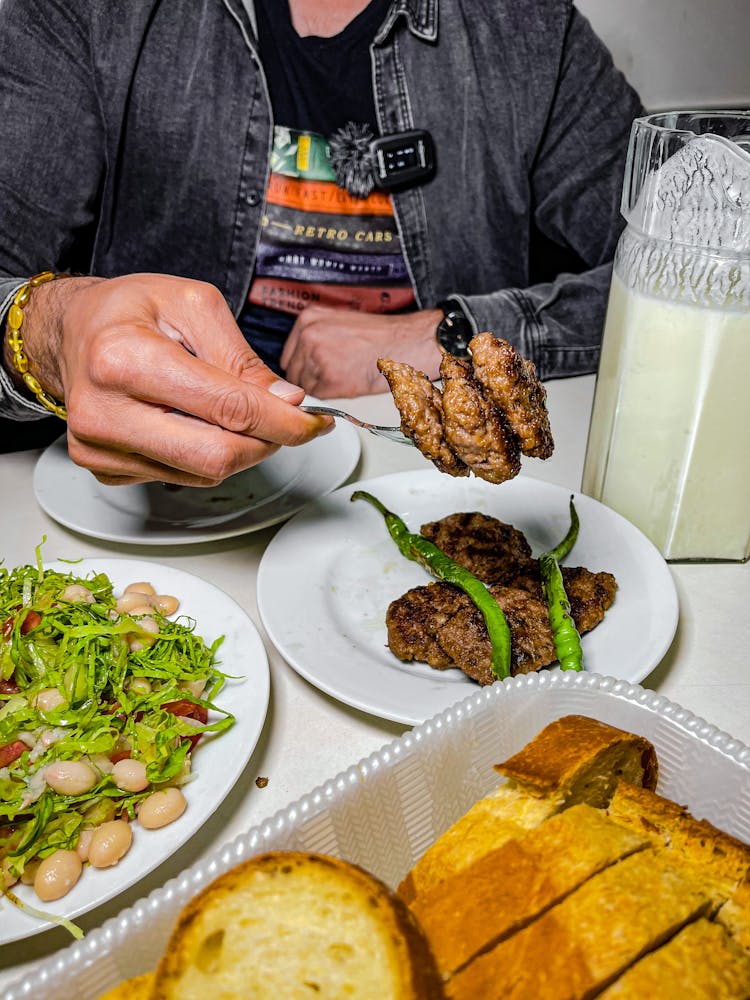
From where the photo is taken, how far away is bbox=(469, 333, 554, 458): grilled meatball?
1302 millimetres

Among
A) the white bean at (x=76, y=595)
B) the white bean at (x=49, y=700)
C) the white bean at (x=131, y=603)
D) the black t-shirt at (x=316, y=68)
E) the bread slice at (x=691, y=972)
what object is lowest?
the white bean at (x=49, y=700)

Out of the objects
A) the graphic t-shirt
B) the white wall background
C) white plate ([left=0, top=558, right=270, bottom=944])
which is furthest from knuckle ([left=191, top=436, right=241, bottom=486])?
the white wall background

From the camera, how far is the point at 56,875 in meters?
0.93

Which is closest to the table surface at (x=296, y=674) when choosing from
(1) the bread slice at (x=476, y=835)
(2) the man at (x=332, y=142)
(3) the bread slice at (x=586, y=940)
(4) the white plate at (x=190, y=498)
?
(4) the white plate at (x=190, y=498)

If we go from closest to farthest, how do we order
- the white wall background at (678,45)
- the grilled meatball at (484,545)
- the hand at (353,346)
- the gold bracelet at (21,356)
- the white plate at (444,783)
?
1. the white plate at (444,783)
2. the grilled meatball at (484,545)
3. the gold bracelet at (21,356)
4. the hand at (353,346)
5. the white wall background at (678,45)

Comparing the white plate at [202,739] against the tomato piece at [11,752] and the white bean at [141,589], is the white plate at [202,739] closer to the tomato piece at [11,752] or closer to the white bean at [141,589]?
the white bean at [141,589]

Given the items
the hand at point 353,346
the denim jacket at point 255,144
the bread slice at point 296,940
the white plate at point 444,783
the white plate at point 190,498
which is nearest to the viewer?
the bread slice at point 296,940

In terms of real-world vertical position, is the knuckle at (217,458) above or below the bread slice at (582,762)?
above


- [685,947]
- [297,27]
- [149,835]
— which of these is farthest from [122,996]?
[297,27]

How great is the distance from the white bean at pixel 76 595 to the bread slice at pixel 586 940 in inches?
36.8

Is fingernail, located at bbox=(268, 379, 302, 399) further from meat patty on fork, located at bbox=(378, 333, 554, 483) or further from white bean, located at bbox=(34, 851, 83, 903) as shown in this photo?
white bean, located at bbox=(34, 851, 83, 903)

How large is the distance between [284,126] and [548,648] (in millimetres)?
2215

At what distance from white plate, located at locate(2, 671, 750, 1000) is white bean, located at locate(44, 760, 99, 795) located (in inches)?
11.2

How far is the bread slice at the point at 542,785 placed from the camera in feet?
2.64
